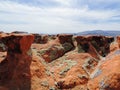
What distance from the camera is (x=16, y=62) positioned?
82.2 ft

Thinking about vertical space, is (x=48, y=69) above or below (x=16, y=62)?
below

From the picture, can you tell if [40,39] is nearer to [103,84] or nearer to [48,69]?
[48,69]

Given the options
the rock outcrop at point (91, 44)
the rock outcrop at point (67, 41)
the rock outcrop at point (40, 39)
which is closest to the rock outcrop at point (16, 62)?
the rock outcrop at point (91, 44)

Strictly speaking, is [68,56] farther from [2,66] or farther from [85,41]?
[2,66]

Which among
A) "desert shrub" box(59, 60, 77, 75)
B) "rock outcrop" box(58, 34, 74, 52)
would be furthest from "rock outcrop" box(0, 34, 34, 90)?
"rock outcrop" box(58, 34, 74, 52)

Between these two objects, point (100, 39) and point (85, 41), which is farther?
point (100, 39)

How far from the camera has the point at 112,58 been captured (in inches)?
473

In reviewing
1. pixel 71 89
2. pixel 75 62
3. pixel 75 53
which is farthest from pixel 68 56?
pixel 71 89

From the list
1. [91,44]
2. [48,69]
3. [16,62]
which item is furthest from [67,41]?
[16,62]

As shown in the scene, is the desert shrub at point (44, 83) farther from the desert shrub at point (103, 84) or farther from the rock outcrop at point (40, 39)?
the rock outcrop at point (40, 39)

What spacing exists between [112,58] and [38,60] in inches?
658

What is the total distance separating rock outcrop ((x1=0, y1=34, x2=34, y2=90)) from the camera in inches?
965

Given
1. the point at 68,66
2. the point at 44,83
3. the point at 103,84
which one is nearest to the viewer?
the point at 103,84

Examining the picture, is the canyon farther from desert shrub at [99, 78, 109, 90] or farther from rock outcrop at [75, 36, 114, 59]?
rock outcrop at [75, 36, 114, 59]
